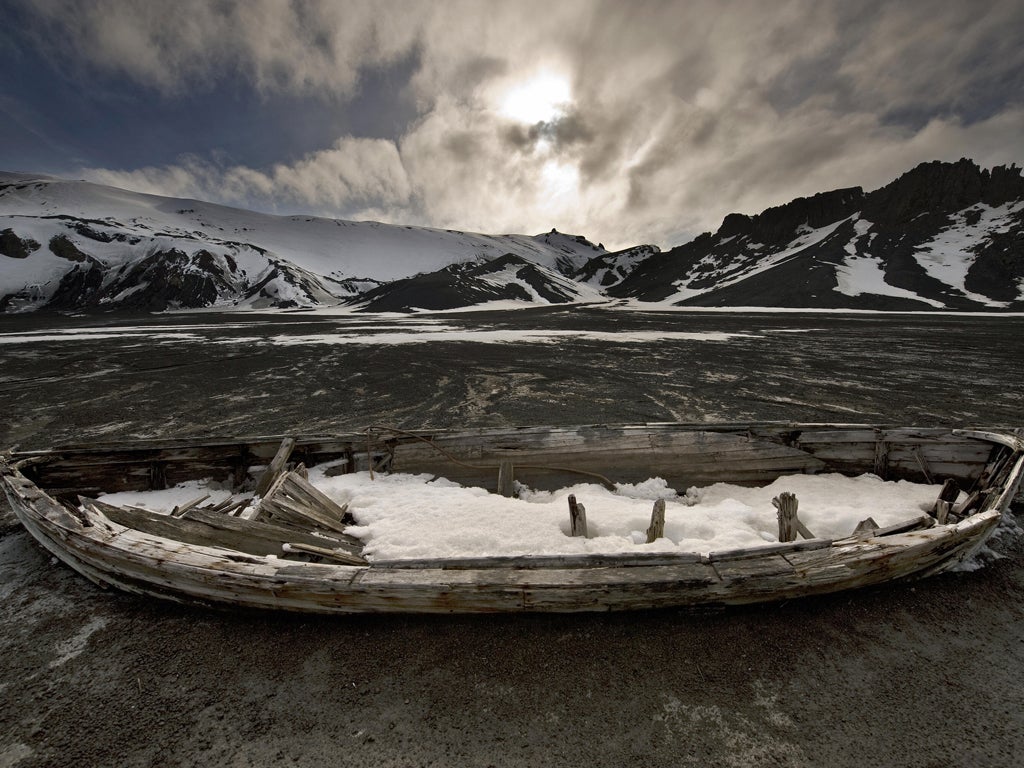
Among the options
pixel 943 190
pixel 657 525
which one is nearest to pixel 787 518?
pixel 657 525

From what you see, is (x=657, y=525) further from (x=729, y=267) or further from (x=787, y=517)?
(x=729, y=267)

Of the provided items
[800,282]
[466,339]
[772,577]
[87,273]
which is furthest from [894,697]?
[87,273]

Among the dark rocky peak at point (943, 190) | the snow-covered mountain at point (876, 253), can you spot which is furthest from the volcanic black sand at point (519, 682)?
the dark rocky peak at point (943, 190)

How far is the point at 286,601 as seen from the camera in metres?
3.21

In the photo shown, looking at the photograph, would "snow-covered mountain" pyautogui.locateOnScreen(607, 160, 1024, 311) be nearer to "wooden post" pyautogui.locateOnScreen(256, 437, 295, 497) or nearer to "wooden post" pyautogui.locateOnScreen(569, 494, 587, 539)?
"wooden post" pyautogui.locateOnScreen(569, 494, 587, 539)

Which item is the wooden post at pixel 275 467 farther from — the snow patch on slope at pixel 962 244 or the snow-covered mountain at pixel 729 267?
the snow patch on slope at pixel 962 244

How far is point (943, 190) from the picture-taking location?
357 feet

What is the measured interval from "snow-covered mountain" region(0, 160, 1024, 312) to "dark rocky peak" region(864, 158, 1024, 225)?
295mm

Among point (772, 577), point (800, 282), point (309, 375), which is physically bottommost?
point (309, 375)

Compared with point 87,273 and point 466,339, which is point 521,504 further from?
point 87,273

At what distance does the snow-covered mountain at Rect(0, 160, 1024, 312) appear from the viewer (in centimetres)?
7256

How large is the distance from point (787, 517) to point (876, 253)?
115 meters

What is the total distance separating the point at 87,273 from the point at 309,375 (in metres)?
153

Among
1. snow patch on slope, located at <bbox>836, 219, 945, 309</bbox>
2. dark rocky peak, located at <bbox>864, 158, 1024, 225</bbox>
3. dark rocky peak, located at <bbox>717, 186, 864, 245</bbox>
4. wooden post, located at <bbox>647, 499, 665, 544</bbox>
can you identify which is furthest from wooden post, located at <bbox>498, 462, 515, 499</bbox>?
dark rocky peak, located at <bbox>717, 186, 864, 245</bbox>
